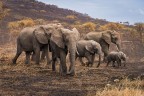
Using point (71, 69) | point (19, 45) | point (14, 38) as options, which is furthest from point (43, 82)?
point (14, 38)

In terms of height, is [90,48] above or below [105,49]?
above

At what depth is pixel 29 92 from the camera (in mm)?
13766

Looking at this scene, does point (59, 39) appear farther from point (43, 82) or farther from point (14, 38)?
point (14, 38)

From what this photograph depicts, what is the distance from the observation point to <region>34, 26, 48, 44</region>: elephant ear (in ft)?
74.7

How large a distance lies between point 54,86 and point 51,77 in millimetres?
2748

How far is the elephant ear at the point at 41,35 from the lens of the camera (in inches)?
897

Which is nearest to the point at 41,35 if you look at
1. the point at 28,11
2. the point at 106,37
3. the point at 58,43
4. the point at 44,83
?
the point at 58,43

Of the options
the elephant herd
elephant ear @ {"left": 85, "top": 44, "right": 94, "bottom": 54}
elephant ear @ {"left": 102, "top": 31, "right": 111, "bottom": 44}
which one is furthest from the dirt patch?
elephant ear @ {"left": 102, "top": 31, "right": 111, "bottom": 44}

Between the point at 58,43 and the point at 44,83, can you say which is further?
the point at 58,43

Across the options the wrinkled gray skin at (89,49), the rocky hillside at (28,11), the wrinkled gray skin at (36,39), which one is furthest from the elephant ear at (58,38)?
the rocky hillside at (28,11)

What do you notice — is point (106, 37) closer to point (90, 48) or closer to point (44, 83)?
point (90, 48)

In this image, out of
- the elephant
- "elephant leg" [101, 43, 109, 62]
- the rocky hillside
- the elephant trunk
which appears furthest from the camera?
the rocky hillside

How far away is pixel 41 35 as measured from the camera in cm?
2291

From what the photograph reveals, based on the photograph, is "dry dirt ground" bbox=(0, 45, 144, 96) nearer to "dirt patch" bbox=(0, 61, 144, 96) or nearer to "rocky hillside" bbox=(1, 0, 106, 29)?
"dirt patch" bbox=(0, 61, 144, 96)
